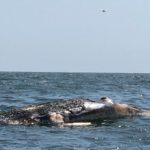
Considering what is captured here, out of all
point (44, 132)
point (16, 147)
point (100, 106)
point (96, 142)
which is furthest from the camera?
point (100, 106)

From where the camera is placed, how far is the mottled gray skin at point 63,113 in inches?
856

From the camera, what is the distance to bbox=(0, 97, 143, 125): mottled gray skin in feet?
71.3

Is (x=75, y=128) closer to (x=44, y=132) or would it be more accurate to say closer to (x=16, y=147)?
(x=44, y=132)

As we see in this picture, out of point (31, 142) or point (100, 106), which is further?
point (100, 106)

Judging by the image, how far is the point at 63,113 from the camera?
2220cm

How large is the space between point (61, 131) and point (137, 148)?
353cm

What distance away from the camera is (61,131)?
2022cm

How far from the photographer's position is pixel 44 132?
65.1 ft

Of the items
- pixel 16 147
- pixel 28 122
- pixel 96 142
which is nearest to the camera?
pixel 16 147

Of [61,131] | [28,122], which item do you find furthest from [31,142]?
[28,122]

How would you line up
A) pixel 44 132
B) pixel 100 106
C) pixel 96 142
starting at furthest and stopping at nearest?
pixel 100 106 → pixel 44 132 → pixel 96 142

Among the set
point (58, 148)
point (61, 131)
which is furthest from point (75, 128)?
point (58, 148)

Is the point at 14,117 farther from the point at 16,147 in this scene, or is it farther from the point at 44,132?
the point at 16,147

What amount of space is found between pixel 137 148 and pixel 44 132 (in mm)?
3574
